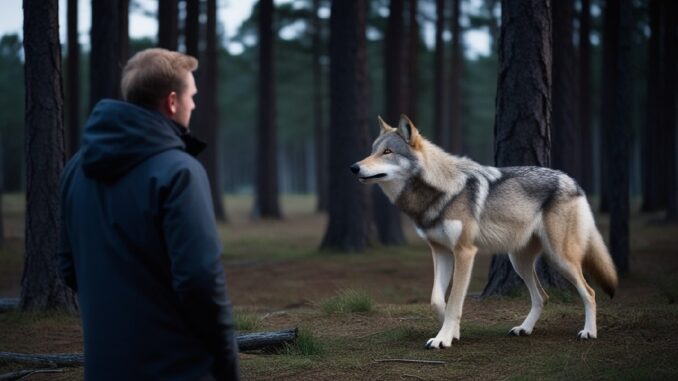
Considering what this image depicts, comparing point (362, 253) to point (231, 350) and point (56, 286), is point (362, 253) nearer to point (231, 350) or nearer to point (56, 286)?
point (56, 286)

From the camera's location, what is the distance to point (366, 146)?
16.2 metres

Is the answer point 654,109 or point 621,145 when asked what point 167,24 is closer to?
point 621,145

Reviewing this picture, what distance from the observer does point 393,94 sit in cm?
1728

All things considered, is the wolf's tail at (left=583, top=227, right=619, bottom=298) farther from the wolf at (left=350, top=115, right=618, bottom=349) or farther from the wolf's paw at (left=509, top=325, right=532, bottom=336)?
the wolf's paw at (left=509, top=325, right=532, bottom=336)

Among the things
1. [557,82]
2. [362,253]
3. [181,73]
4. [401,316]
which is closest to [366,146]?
[362,253]

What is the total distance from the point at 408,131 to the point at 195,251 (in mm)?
3781

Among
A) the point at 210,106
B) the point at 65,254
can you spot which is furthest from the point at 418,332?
the point at 210,106

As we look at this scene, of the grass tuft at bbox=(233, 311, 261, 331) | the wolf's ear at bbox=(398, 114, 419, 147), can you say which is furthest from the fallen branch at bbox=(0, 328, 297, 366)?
the wolf's ear at bbox=(398, 114, 419, 147)

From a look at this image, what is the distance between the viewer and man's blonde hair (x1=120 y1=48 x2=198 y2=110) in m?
2.76

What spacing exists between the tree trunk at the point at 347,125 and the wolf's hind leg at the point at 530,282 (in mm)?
8981

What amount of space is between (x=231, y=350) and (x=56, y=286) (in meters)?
6.10

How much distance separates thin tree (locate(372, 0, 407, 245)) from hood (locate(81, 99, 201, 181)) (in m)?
14.3

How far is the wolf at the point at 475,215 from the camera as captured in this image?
19.7 feet

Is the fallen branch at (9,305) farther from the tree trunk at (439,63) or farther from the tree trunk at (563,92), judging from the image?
the tree trunk at (439,63)
